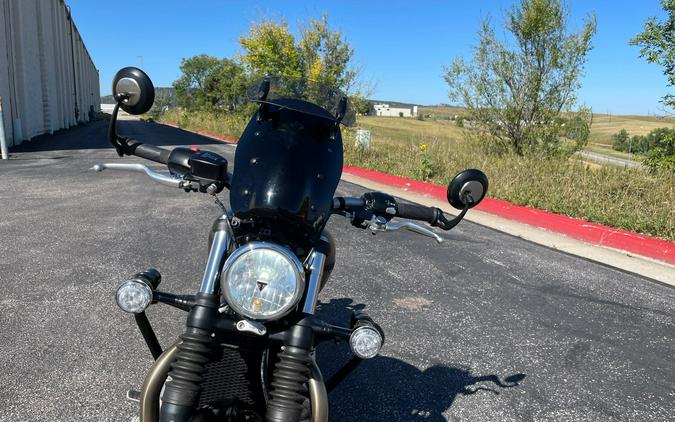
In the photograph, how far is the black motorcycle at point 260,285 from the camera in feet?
5.01

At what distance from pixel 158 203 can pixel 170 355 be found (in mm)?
7520

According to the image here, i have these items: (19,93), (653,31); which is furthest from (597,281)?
(19,93)

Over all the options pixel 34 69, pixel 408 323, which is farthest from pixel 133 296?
pixel 34 69

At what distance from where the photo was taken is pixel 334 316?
423 centimetres

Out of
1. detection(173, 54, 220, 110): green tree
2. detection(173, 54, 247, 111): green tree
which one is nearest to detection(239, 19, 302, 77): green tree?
detection(173, 54, 247, 111): green tree

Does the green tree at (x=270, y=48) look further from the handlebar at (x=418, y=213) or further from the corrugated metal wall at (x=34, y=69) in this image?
the handlebar at (x=418, y=213)

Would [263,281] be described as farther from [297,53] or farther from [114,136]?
[297,53]

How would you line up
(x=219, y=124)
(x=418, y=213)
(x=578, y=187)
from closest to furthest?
(x=418, y=213) < (x=578, y=187) < (x=219, y=124)

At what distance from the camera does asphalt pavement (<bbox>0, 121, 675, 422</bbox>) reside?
3086 millimetres

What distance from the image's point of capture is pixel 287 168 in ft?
5.92

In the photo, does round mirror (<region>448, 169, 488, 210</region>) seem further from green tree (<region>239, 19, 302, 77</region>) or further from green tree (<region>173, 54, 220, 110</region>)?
green tree (<region>173, 54, 220, 110</region>)

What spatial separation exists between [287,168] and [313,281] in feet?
1.37

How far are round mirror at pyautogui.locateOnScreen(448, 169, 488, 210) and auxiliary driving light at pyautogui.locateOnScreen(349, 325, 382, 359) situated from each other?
819mm

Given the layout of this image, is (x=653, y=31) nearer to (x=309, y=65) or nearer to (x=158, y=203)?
(x=158, y=203)
